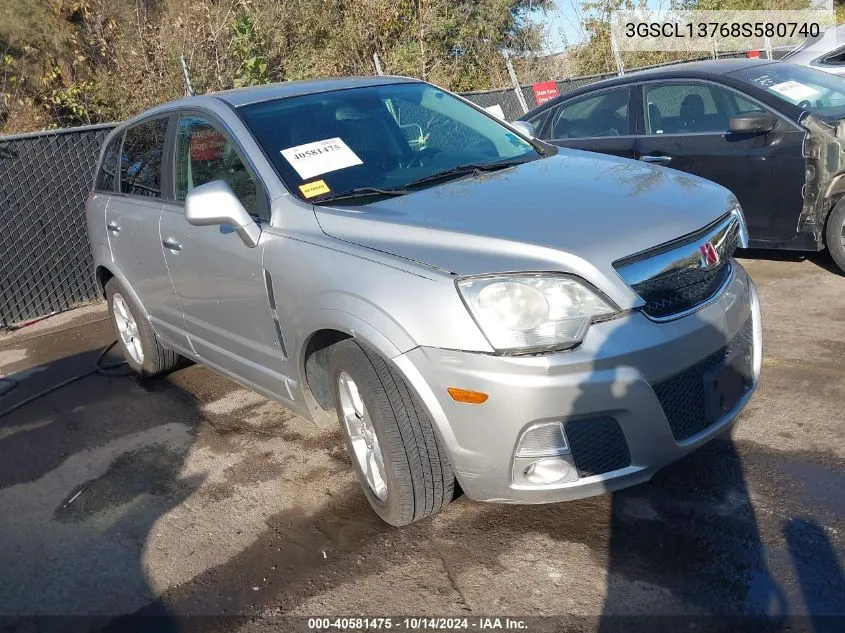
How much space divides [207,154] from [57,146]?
159 inches

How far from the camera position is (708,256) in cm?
294

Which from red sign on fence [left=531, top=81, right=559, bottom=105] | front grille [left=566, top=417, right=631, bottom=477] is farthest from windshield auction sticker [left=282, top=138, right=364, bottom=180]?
red sign on fence [left=531, top=81, right=559, bottom=105]

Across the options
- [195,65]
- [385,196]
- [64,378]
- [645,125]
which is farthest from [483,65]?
[385,196]

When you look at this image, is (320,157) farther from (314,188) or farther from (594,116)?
(594,116)

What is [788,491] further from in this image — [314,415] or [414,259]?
[314,415]

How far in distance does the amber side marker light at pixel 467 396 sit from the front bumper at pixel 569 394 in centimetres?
A: 2

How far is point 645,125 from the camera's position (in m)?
6.31

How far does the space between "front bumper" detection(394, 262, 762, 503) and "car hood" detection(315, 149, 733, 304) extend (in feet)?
0.86

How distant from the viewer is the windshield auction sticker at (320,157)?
3.51 meters

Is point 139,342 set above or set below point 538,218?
below

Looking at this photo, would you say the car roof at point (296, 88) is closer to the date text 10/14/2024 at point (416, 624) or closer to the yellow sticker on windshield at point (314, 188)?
the yellow sticker on windshield at point (314, 188)

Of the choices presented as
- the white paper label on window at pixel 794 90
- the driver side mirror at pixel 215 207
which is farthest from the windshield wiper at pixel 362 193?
the white paper label on window at pixel 794 90

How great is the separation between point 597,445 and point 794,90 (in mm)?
4348

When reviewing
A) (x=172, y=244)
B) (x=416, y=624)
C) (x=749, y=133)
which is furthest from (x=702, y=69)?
(x=416, y=624)
